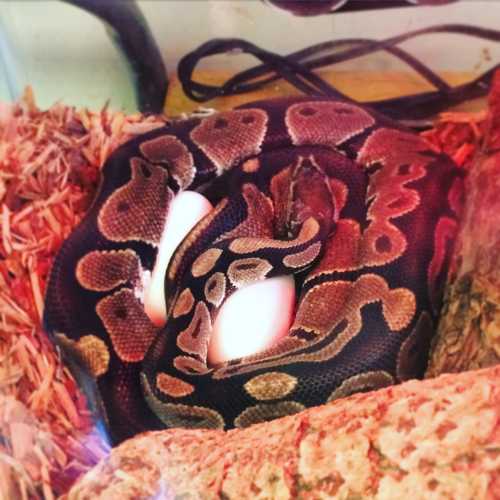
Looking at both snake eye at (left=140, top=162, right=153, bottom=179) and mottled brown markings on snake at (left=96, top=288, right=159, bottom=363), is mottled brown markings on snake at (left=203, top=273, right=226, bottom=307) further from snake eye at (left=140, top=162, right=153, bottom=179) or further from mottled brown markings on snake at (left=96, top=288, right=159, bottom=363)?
snake eye at (left=140, top=162, right=153, bottom=179)

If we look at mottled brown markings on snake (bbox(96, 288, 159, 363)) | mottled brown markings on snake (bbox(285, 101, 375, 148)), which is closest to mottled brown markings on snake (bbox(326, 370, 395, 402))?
mottled brown markings on snake (bbox(96, 288, 159, 363))


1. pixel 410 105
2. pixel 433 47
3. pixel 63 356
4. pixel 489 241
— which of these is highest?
pixel 433 47

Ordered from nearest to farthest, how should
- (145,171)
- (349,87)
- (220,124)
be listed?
(145,171) < (220,124) < (349,87)

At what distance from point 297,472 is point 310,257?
103cm

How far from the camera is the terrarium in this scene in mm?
1326

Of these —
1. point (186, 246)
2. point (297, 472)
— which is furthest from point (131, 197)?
point (297, 472)

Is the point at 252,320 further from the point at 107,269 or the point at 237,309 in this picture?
the point at 107,269

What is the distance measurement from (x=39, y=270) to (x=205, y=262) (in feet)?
2.13

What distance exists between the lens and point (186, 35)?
2.78 meters

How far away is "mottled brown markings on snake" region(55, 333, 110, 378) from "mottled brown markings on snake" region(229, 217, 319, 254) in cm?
50

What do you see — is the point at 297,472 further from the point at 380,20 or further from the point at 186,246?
the point at 380,20

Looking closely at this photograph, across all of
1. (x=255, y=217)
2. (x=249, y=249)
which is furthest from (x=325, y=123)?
(x=249, y=249)

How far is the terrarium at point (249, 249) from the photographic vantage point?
1.33m

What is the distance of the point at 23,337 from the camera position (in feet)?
7.16
